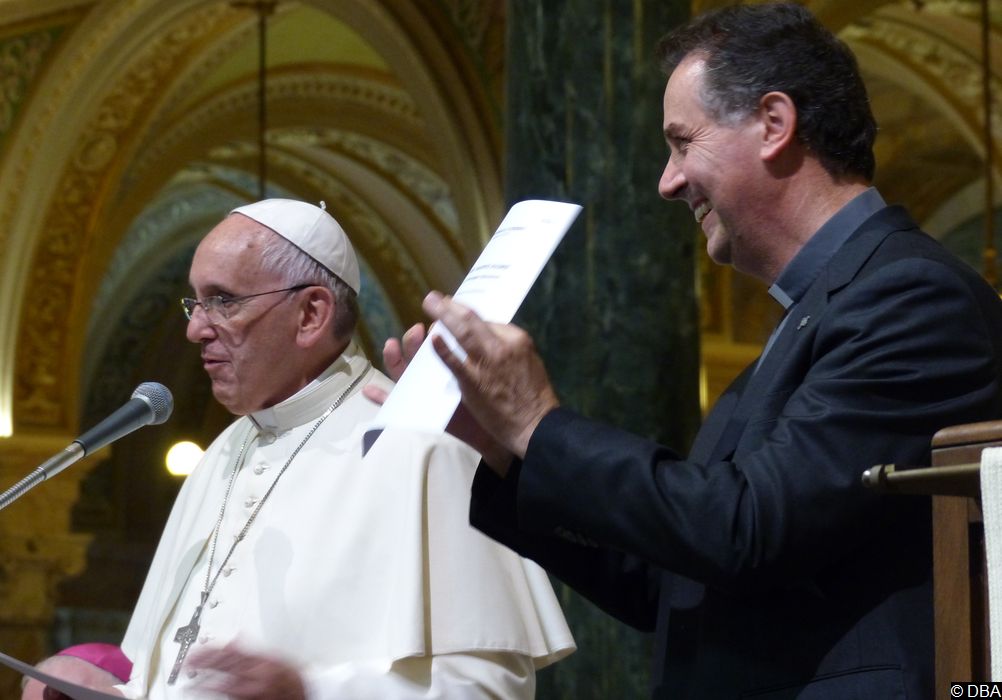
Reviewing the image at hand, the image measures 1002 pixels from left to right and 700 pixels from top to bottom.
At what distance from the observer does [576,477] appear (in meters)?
1.97

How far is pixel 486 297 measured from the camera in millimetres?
1998

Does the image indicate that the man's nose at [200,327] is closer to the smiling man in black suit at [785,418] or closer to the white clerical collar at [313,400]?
the white clerical collar at [313,400]

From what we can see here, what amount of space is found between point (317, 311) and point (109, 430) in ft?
1.89

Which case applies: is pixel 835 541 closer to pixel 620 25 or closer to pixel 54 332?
pixel 620 25

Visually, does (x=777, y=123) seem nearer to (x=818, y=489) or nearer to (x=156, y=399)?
(x=818, y=489)

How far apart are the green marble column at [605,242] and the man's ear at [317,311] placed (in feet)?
3.00

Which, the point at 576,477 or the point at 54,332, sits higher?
the point at 54,332

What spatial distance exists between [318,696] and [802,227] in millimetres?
1004

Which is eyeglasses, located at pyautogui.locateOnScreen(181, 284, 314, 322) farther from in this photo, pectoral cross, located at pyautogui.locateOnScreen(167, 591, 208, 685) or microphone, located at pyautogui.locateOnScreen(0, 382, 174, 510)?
pectoral cross, located at pyautogui.locateOnScreen(167, 591, 208, 685)

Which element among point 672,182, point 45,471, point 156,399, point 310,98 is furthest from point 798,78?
point 310,98

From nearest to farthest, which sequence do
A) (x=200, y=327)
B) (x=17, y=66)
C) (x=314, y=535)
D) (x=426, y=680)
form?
(x=426, y=680) < (x=314, y=535) < (x=200, y=327) < (x=17, y=66)

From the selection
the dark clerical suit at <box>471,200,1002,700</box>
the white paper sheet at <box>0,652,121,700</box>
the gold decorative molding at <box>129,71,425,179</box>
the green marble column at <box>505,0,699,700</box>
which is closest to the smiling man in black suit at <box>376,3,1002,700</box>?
the dark clerical suit at <box>471,200,1002,700</box>

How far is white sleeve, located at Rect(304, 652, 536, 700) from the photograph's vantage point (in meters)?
2.62

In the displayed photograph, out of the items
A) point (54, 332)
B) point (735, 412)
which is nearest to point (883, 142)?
point (54, 332)
